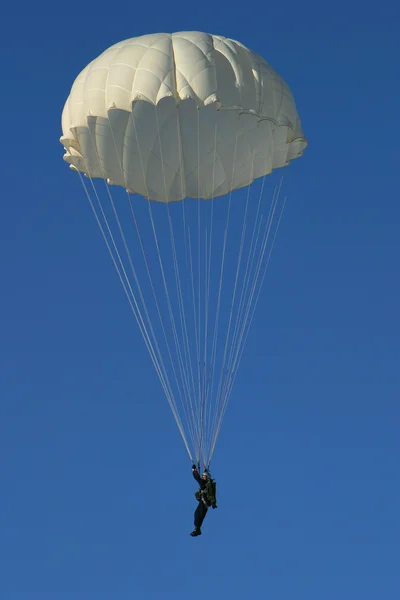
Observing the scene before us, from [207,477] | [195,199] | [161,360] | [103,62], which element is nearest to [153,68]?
[103,62]

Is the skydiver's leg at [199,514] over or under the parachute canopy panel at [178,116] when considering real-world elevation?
under

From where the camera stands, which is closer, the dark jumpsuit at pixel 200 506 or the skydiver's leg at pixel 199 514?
the dark jumpsuit at pixel 200 506

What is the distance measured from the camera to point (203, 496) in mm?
34312

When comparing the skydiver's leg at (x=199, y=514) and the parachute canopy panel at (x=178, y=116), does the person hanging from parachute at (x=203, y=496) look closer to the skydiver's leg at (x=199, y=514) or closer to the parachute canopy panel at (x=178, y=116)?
the skydiver's leg at (x=199, y=514)

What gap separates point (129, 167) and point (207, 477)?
24.8ft

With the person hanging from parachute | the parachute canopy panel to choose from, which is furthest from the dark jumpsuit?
the parachute canopy panel

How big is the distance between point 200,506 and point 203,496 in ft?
0.85

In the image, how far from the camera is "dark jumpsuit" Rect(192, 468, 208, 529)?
112 feet

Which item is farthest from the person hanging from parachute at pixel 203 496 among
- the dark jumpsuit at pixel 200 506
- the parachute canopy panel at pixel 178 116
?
the parachute canopy panel at pixel 178 116

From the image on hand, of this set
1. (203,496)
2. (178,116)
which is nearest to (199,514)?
(203,496)

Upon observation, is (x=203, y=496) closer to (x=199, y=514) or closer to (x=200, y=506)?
(x=200, y=506)

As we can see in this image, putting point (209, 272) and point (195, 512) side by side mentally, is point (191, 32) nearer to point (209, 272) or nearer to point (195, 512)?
point (209, 272)

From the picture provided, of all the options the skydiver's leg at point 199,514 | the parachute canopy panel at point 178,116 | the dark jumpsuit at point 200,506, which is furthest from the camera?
the parachute canopy panel at point 178,116

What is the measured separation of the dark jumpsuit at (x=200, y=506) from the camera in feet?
112
